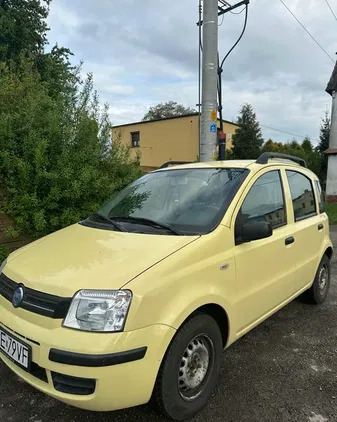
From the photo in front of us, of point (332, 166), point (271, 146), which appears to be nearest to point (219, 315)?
point (332, 166)

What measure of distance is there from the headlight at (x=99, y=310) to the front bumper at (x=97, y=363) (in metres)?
0.04

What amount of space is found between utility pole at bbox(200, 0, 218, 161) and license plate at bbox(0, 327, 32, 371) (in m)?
4.90

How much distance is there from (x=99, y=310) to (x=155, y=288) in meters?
0.34

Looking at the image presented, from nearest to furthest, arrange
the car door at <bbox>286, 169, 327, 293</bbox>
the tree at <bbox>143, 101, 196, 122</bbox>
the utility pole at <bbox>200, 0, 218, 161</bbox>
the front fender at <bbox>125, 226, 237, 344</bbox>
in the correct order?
the front fender at <bbox>125, 226, 237, 344</bbox> < the car door at <bbox>286, 169, 327, 293</bbox> < the utility pole at <bbox>200, 0, 218, 161</bbox> < the tree at <bbox>143, 101, 196, 122</bbox>

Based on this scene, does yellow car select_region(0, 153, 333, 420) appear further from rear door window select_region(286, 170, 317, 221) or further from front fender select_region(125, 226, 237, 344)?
rear door window select_region(286, 170, 317, 221)

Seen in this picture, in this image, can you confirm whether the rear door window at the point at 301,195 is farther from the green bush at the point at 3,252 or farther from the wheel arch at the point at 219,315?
the green bush at the point at 3,252

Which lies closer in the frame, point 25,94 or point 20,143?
point 20,143

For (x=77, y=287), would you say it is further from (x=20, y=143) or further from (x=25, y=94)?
(x=25, y=94)

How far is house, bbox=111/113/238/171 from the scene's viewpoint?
27938 millimetres

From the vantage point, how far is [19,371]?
2.28 meters

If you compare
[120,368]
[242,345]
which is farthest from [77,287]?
[242,345]

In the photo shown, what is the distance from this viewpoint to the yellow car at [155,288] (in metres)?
2.03

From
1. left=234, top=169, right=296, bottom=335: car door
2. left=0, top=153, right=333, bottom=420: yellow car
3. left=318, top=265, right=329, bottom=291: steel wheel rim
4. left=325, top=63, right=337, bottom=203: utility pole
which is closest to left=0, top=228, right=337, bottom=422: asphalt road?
left=0, top=153, right=333, bottom=420: yellow car

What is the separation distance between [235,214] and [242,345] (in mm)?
1414
